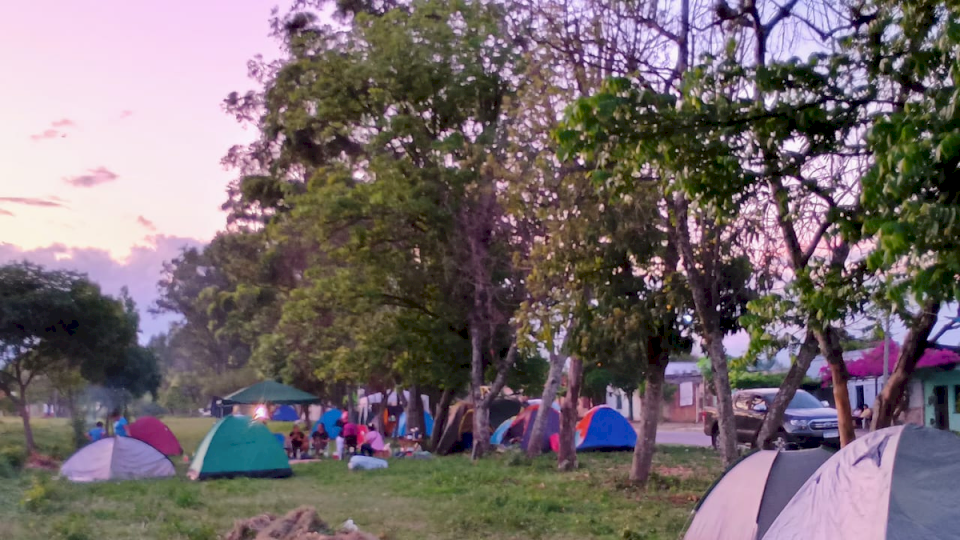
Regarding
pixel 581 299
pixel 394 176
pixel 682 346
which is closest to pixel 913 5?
pixel 581 299

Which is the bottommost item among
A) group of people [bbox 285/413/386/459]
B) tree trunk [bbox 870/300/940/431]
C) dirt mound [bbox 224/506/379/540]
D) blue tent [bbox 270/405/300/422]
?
dirt mound [bbox 224/506/379/540]

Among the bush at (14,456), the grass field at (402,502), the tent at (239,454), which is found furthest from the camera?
the bush at (14,456)

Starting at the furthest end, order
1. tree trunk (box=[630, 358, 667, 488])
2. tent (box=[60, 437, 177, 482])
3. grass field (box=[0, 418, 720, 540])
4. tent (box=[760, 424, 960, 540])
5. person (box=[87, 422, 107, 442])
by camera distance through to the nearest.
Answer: person (box=[87, 422, 107, 442]) < tent (box=[60, 437, 177, 482]) < tree trunk (box=[630, 358, 667, 488]) < grass field (box=[0, 418, 720, 540]) < tent (box=[760, 424, 960, 540])

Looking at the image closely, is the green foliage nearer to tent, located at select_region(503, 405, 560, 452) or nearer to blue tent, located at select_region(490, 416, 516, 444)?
tent, located at select_region(503, 405, 560, 452)

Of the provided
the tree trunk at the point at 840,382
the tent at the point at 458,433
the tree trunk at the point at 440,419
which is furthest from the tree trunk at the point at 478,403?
the tree trunk at the point at 840,382

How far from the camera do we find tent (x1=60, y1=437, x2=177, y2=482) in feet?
58.4

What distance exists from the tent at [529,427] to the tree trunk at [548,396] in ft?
1.82

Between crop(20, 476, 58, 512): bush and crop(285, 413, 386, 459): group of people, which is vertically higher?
crop(285, 413, 386, 459): group of people

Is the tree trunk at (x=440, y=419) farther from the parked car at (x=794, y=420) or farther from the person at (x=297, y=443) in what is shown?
the parked car at (x=794, y=420)

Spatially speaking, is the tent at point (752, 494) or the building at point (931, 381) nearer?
the tent at point (752, 494)

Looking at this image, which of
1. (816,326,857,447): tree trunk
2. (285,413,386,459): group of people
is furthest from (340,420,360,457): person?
(816,326,857,447): tree trunk

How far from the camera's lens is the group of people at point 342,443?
23.9 metres

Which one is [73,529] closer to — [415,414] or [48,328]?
[48,328]

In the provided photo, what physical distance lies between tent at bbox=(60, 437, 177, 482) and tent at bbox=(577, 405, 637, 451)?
10532mm
